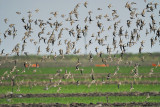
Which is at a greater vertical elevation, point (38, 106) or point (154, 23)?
point (154, 23)

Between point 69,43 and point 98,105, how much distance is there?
7.77 metres

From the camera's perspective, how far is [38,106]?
79.2 ft

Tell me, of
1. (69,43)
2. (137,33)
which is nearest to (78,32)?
(69,43)

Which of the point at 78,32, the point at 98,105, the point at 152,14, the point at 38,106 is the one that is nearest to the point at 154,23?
the point at 152,14

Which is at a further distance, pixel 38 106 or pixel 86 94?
pixel 86 94

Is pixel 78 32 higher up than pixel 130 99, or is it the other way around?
pixel 78 32

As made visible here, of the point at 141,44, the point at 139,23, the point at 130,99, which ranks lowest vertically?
the point at 130,99

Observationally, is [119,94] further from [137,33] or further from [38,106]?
[38,106]

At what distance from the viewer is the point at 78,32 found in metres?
27.8

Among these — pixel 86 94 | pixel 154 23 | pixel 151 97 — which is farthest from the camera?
pixel 86 94

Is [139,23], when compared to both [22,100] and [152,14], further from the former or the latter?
[22,100]

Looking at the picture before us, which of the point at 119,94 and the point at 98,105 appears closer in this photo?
the point at 98,105

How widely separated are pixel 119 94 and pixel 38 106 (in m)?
8.41

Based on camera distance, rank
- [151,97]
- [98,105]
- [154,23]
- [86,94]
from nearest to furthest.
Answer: [98,105] < [154,23] < [151,97] < [86,94]
